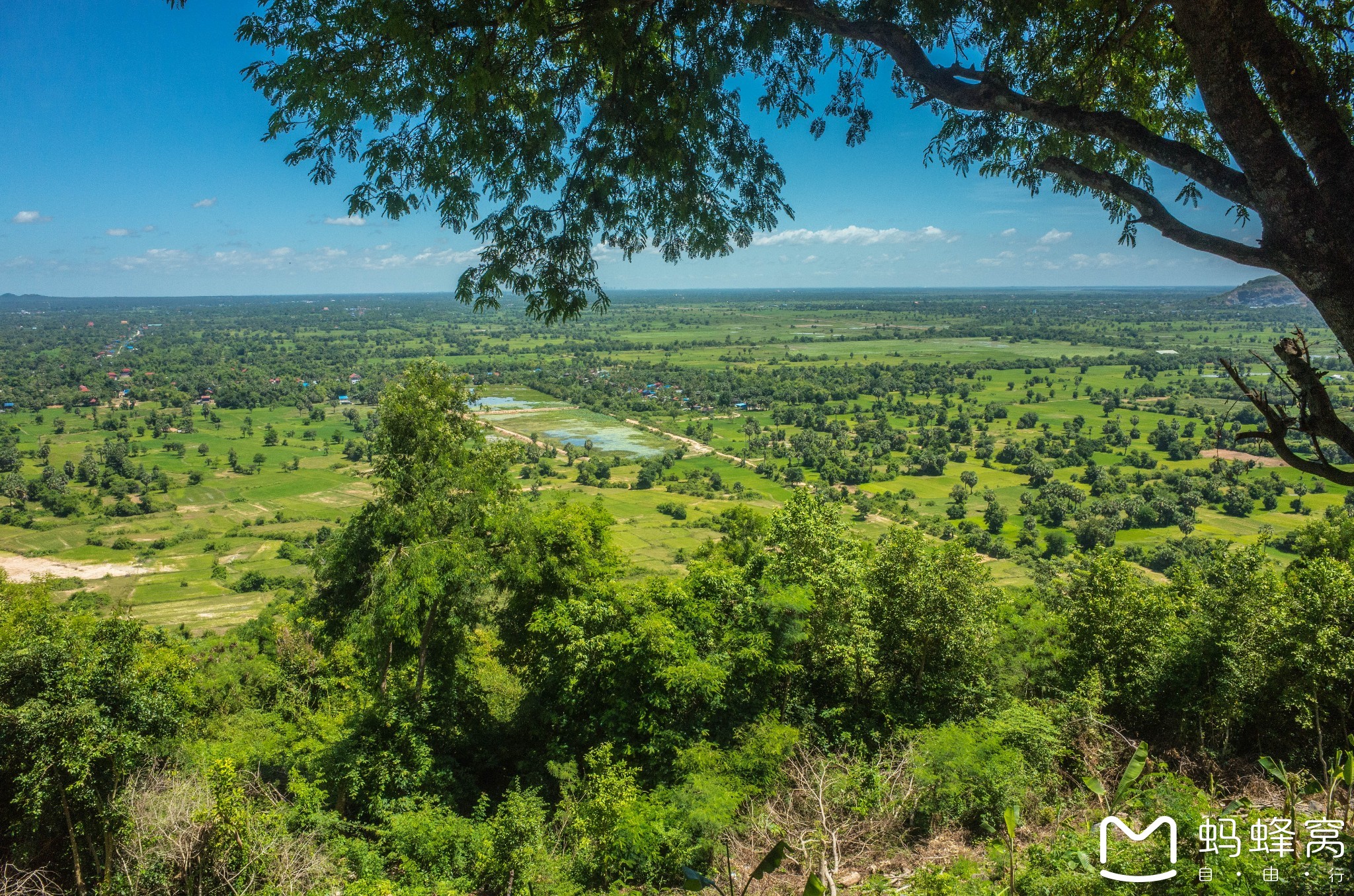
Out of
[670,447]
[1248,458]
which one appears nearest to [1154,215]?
[670,447]

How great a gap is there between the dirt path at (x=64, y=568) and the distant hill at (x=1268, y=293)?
177ft

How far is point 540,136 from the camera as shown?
5250 millimetres

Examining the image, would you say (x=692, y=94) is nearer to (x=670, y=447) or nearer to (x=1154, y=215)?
(x=1154, y=215)

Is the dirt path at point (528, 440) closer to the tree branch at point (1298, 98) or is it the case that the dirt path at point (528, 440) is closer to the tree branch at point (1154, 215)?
the tree branch at point (1154, 215)

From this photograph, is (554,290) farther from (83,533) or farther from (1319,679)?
(83,533)

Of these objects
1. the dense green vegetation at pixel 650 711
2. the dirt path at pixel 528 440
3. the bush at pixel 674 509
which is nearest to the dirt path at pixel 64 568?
the dense green vegetation at pixel 650 711

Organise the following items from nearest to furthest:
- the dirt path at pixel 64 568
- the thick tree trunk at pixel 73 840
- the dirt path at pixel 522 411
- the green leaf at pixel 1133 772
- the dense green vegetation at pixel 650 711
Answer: the green leaf at pixel 1133 772 < the dense green vegetation at pixel 650 711 < the thick tree trunk at pixel 73 840 < the dirt path at pixel 64 568 < the dirt path at pixel 522 411

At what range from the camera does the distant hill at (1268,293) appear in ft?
13.6

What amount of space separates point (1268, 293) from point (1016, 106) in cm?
216

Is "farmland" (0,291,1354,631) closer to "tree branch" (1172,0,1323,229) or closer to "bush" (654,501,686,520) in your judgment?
"bush" (654,501,686,520)

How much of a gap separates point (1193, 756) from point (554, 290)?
12.9 meters

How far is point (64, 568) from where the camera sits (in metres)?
42.9

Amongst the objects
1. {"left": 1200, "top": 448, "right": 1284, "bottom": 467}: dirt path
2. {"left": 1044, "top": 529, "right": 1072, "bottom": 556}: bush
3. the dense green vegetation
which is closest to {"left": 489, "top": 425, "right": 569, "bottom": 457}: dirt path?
{"left": 1044, "top": 529, "right": 1072, "bottom": 556}: bush

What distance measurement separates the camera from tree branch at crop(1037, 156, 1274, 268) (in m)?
3.59
